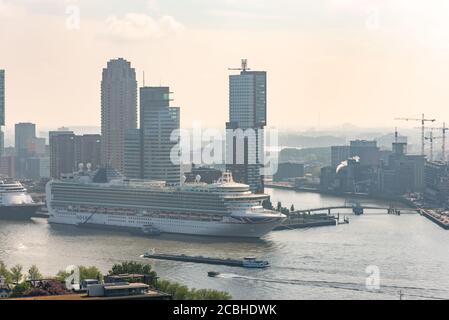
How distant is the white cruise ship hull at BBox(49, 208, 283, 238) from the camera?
30.8 metres

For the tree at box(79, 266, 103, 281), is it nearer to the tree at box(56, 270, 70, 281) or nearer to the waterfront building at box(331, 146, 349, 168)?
the tree at box(56, 270, 70, 281)

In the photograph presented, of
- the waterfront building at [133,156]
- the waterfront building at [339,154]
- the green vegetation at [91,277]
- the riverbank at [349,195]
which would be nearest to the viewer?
the green vegetation at [91,277]

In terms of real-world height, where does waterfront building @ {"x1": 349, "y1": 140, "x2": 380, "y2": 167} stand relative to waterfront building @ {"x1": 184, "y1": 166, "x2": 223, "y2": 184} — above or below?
above

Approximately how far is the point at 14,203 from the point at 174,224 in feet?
26.1

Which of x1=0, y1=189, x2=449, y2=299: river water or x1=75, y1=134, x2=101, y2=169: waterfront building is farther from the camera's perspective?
x1=75, y1=134, x2=101, y2=169: waterfront building

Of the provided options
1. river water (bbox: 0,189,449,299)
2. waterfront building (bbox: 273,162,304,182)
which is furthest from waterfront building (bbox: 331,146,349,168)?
river water (bbox: 0,189,449,299)

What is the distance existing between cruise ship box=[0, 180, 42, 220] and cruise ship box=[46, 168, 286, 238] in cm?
91

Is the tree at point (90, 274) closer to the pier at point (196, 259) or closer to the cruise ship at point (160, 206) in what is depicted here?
the pier at point (196, 259)

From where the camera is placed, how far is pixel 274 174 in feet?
210

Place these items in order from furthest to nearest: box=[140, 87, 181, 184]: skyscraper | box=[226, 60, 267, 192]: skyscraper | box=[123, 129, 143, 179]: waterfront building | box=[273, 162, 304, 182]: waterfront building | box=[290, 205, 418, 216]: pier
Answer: box=[273, 162, 304, 182]: waterfront building
box=[226, 60, 267, 192]: skyscraper
box=[123, 129, 143, 179]: waterfront building
box=[140, 87, 181, 184]: skyscraper
box=[290, 205, 418, 216]: pier

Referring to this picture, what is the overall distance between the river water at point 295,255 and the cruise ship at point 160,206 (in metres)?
0.64

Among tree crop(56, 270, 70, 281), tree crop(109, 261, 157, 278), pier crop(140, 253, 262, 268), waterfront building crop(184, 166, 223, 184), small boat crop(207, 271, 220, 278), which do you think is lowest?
small boat crop(207, 271, 220, 278)

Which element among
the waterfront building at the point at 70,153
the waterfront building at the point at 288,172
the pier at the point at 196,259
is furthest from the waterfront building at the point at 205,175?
the waterfront building at the point at 288,172

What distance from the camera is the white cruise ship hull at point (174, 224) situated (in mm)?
30844
